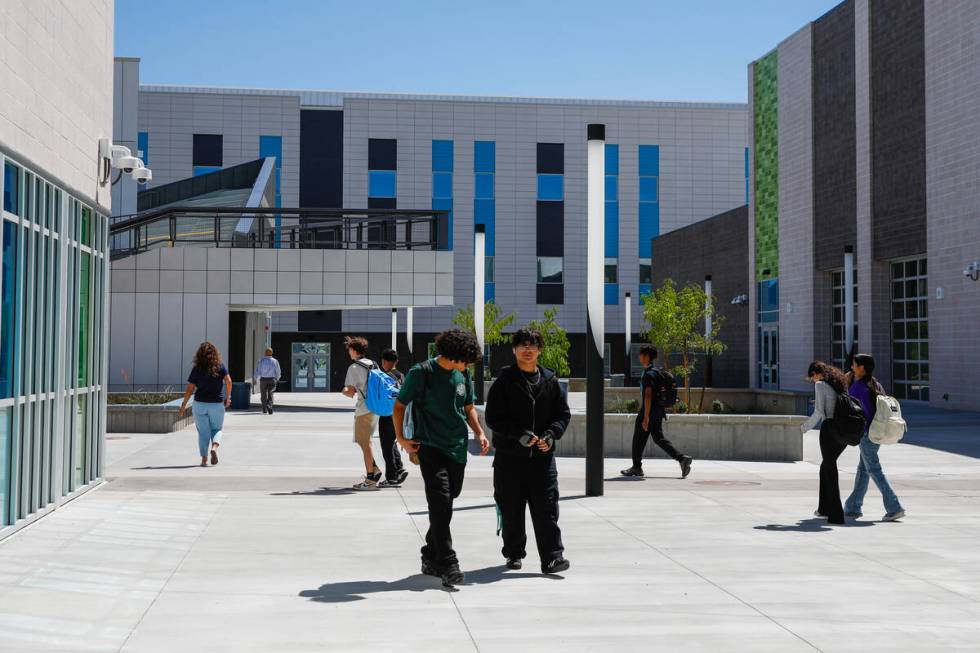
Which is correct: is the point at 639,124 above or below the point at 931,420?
above

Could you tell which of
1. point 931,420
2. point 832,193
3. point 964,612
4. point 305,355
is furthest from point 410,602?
point 305,355

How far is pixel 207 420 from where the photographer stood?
1552 centimetres

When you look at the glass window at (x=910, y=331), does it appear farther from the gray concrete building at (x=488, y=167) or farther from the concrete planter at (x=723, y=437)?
the gray concrete building at (x=488, y=167)

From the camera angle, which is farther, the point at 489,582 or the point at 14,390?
the point at 14,390

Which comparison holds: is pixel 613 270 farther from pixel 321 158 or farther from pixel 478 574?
pixel 478 574

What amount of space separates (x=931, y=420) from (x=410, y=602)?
22.5 meters

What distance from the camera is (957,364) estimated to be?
30.9 metres

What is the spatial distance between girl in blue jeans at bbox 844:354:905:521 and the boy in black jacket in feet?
13.8

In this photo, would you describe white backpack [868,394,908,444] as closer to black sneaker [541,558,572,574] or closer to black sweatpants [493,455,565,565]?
black sweatpants [493,455,565,565]

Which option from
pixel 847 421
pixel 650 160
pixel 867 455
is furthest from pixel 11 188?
pixel 650 160

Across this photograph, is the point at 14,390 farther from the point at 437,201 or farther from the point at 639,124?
the point at 639,124

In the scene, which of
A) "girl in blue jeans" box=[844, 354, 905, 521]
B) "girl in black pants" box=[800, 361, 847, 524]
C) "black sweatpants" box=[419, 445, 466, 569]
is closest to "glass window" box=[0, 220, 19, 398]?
"black sweatpants" box=[419, 445, 466, 569]

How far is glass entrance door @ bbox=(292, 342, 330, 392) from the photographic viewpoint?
59.0 metres

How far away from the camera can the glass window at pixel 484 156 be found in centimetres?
6097
